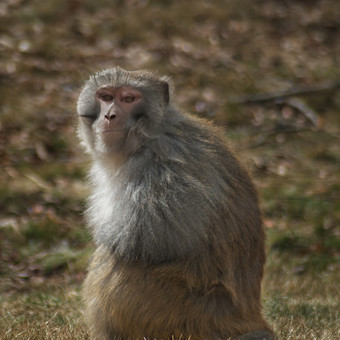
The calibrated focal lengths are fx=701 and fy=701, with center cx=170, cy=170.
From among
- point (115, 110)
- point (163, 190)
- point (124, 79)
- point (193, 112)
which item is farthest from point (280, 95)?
point (163, 190)

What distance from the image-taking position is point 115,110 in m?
4.20

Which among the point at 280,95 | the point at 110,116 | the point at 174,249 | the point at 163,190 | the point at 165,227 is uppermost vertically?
the point at 110,116

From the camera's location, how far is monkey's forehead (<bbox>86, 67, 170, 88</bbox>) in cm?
430

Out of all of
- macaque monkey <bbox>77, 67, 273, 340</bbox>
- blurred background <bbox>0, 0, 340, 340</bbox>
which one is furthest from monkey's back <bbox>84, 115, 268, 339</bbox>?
blurred background <bbox>0, 0, 340, 340</bbox>

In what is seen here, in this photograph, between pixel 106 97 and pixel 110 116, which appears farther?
pixel 106 97

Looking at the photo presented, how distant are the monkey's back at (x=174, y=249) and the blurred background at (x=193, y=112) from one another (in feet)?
1.94

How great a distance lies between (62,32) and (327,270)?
6.93 meters

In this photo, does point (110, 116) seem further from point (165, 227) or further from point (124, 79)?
point (165, 227)

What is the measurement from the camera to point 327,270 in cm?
655

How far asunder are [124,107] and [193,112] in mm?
5283

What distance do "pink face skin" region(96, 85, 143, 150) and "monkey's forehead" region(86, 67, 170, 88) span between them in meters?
0.04

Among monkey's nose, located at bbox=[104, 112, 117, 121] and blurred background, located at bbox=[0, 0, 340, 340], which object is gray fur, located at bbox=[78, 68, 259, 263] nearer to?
monkey's nose, located at bbox=[104, 112, 117, 121]

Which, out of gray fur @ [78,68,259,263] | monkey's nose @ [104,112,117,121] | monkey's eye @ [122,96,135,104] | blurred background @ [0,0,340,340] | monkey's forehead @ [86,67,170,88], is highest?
monkey's forehead @ [86,67,170,88]

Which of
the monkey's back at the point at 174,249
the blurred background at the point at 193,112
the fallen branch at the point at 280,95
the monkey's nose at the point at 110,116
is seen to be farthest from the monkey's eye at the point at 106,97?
the fallen branch at the point at 280,95
